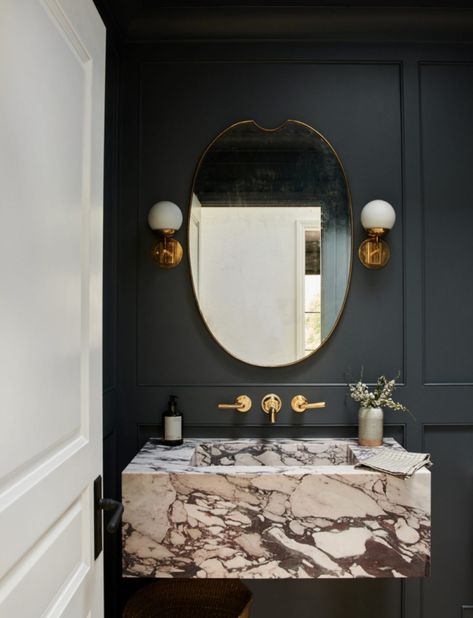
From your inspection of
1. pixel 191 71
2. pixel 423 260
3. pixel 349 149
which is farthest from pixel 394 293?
pixel 191 71

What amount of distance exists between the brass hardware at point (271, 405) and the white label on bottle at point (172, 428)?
0.33m

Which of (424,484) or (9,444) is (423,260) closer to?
(424,484)

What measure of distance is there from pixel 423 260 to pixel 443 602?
4.39 ft

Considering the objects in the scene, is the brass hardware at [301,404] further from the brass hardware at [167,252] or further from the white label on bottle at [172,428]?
the brass hardware at [167,252]

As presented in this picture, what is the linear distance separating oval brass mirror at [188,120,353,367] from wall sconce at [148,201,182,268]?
0.07 meters

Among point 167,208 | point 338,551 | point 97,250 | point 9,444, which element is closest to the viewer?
point 9,444

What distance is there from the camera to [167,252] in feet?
7.50

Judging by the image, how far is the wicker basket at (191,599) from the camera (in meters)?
1.97

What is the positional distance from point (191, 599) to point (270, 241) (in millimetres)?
1328

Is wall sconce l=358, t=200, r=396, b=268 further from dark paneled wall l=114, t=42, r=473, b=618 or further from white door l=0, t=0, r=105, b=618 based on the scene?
white door l=0, t=0, r=105, b=618

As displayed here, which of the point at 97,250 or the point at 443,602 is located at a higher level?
the point at 97,250

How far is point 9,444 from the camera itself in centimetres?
87

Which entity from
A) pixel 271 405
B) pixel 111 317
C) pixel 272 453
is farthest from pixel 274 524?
pixel 111 317

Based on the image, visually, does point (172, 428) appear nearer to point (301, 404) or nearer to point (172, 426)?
point (172, 426)
